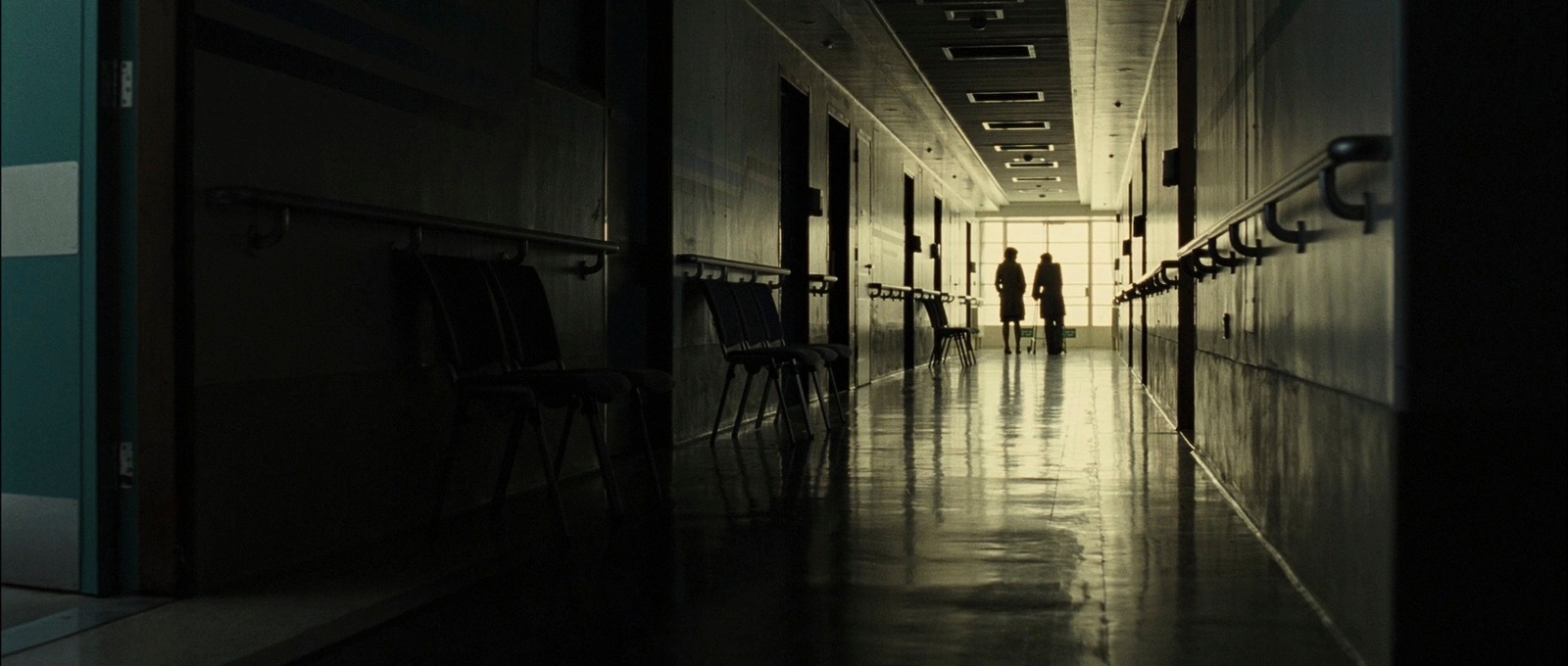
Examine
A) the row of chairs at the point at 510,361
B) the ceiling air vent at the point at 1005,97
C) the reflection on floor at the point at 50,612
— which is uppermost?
the ceiling air vent at the point at 1005,97

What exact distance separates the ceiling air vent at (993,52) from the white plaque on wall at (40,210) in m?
7.79

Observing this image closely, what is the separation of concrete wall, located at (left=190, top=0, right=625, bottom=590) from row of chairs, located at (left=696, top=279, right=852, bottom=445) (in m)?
2.08

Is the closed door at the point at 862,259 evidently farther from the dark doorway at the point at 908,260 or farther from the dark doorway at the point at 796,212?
the dark doorway at the point at 908,260

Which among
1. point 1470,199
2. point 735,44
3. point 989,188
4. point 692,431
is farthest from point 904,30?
point 989,188

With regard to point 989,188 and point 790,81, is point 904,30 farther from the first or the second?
point 989,188

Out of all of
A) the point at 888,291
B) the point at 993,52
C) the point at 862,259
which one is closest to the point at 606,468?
the point at 993,52

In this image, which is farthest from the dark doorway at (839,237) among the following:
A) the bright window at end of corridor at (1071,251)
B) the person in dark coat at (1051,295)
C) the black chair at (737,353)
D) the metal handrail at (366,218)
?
the bright window at end of corridor at (1071,251)

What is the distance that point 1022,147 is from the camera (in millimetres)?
16953

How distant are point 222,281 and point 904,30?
7.00 meters

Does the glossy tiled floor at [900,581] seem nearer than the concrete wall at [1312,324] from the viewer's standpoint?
No

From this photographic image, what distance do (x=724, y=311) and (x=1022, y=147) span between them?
1053cm

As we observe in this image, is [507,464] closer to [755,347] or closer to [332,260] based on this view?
[332,260]

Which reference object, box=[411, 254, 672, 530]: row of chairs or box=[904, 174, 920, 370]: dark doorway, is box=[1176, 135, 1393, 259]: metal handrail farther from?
box=[904, 174, 920, 370]: dark doorway

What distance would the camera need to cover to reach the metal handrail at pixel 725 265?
23.2 ft
